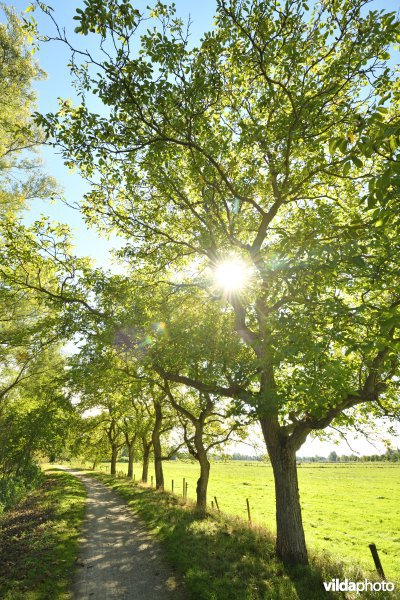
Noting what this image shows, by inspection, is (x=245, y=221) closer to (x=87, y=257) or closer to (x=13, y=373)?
(x=87, y=257)

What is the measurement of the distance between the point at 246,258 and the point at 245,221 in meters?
2.04

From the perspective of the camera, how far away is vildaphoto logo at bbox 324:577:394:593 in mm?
8906

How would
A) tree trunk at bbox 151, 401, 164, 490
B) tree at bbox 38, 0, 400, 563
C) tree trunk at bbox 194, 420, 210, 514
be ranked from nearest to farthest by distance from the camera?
tree at bbox 38, 0, 400, 563 < tree trunk at bbox 194, 420, 210, 514 < tree trunk at bbox 151, 401, 164, 490

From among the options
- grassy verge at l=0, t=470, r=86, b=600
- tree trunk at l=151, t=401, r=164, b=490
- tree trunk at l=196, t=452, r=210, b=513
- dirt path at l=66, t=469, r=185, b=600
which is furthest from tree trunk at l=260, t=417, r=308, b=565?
tree trunk at l=151, t=401, r=164, b=490

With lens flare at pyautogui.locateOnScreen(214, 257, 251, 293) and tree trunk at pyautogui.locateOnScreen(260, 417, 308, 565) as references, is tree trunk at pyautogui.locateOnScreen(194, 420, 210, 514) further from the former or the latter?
lens flare at pyautogui.locateOnScreen(214, 257, 251, 293)

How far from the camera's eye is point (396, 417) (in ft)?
38.8

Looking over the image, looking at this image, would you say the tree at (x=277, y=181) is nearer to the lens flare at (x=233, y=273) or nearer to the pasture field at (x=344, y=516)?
the lens flare at (x=233, y=273)

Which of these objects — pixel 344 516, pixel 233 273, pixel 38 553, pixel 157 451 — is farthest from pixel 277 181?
pixel 344 516

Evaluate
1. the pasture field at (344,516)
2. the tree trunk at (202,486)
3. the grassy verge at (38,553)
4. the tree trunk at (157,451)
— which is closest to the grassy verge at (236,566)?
the pasture field at (344,516)

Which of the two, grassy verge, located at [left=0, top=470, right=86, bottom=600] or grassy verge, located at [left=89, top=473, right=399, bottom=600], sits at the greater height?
grassy verge, located at [left=0, top=470, right=86, bottom=600]

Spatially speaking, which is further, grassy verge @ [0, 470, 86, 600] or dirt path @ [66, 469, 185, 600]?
dirt path @ [66, 469, 185, 600]

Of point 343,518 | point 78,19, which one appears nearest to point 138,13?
point 78,19

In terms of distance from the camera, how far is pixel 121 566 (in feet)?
35.3

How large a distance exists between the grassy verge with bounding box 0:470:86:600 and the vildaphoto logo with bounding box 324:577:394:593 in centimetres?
703
